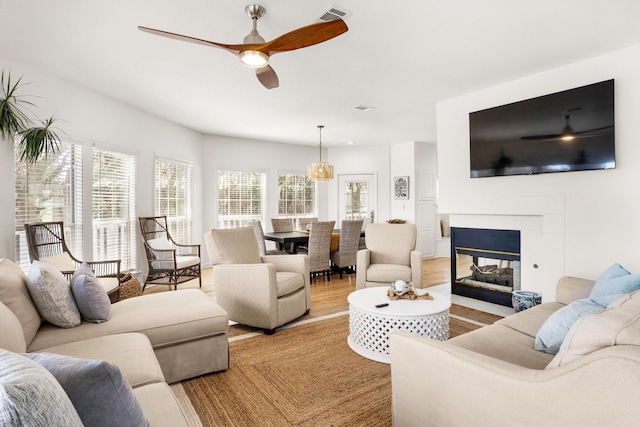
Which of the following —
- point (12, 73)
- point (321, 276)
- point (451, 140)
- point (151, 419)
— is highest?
point (12, 73)

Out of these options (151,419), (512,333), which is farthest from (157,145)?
(512,333)

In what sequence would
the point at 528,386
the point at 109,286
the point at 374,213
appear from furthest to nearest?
the point at 374,213 < the point at 109,286 < the point at 528,386

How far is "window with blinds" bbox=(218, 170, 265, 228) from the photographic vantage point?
6.88m

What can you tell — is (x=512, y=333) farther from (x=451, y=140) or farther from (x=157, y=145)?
(x=157, y=145)

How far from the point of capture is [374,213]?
26.0 ft

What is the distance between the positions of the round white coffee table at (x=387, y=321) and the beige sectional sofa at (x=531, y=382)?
2.79 feet

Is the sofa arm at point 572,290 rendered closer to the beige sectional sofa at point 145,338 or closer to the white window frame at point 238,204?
the beige sectional sofa at point 145,338

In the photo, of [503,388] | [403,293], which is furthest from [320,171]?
[503,388]

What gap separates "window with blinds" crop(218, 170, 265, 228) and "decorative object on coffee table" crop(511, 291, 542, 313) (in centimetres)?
521

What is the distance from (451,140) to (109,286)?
14.2ft

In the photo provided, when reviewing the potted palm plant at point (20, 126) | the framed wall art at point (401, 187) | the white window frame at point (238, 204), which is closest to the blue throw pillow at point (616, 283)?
the potted palm plant at point (20, 126)

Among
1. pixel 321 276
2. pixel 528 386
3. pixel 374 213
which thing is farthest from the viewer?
pixel 374 213

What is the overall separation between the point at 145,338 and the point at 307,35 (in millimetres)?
2051

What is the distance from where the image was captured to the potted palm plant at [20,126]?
307cm
